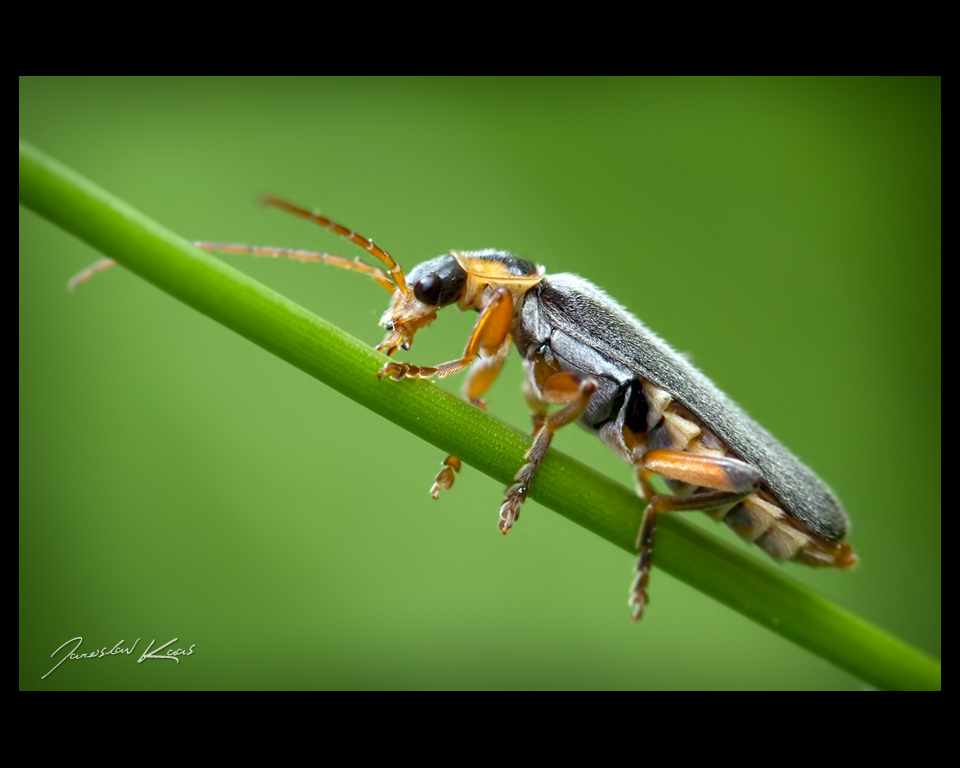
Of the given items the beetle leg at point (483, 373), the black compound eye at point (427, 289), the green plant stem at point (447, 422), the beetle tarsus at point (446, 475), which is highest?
the black compound eye at point (427, 289)

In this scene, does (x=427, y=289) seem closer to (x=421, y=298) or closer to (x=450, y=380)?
(x=421, y=298)

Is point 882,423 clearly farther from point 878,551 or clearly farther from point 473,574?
point 473,574

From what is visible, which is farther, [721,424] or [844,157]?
[844,157]

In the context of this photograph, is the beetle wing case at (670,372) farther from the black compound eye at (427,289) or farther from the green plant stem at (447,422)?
the green plant stem at (447,422)

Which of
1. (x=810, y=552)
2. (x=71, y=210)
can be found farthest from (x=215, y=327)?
(x=810, y=552)
